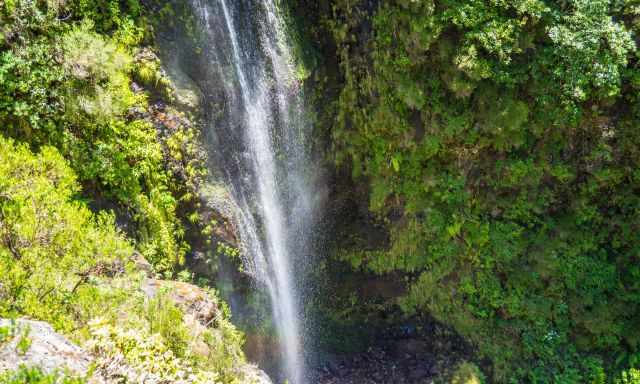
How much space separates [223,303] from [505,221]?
21.8ft

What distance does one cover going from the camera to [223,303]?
8.21 m

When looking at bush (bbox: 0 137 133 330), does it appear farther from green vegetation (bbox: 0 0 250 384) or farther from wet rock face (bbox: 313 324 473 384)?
wet rock face (bbox: 313 324 473 384)

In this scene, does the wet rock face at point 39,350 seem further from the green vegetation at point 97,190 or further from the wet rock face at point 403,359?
the wet rock face at point 403,359

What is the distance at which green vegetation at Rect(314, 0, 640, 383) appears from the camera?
7.97 meters

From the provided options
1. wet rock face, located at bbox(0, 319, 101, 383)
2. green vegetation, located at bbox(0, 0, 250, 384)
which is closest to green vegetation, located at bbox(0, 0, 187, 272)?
green vegetation, located at bbox(0, 0, 250, 384)

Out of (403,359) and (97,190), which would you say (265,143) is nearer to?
(97,190)

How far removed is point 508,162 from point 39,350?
29.0 ft

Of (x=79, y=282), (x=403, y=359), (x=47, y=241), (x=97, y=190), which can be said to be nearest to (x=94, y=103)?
(x=97, y=190)

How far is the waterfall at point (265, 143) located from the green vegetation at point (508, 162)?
1330 mm

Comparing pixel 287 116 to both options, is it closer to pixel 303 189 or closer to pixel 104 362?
pixel 303 189

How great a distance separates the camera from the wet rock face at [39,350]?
358cm

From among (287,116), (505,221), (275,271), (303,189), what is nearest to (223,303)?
(275,271)

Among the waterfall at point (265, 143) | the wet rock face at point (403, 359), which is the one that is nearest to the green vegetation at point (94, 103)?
the waterfall at point (265, 143)

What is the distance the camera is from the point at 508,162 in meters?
9.19
